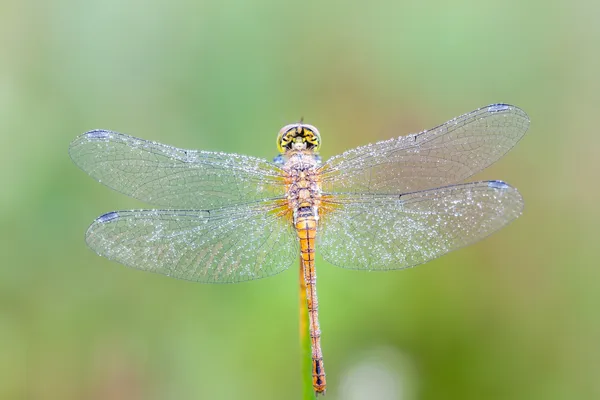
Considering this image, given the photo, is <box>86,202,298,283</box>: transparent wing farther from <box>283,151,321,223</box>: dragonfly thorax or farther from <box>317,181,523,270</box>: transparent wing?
<box>317,181,523,270</box>: transparent wing

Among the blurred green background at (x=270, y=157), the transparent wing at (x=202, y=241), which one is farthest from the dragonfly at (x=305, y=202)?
the blurred green background at (x=270, y=157)

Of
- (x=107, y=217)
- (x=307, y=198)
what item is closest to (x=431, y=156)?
(x=307, y=198)

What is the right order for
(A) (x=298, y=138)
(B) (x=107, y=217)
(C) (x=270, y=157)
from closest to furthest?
(B) (x=107, y=217)
(A) (x=298, y=138)
(C) (x=270, y=157)

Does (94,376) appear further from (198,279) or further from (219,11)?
(219,11)

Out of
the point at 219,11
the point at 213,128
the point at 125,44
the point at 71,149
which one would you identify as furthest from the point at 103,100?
the point at 71,149

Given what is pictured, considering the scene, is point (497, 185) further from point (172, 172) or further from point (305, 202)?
point (172, 172)

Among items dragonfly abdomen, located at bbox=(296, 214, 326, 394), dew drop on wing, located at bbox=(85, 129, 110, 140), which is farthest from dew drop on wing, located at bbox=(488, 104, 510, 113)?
dew drop on wing, located at bbox=(85, 129, 110, 140)
